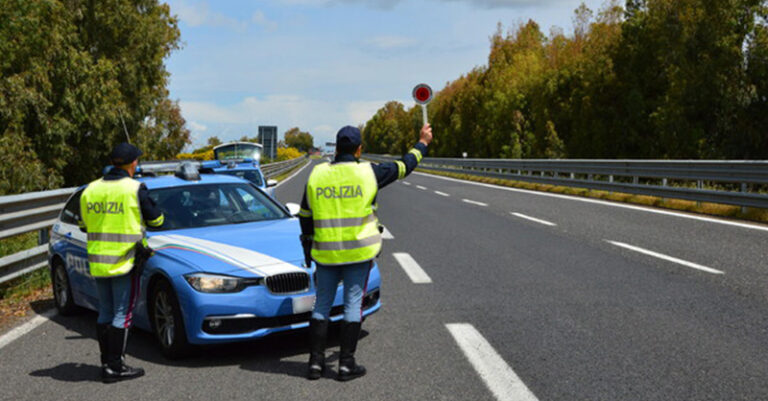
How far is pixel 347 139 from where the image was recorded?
457 cm

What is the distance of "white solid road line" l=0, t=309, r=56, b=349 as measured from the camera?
5818 millimetres

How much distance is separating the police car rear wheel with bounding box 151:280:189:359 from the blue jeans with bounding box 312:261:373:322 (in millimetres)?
1032

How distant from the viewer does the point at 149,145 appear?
37250mm

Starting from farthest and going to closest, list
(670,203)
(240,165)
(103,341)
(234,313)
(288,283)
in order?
(240,165) < (670,203) < (288,283) < (234,313) < (103,341)

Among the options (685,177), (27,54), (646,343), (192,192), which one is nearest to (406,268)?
(192,192)

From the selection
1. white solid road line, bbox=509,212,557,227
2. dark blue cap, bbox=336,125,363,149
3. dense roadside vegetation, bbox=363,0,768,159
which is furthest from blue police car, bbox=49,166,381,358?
dense roadside vegetation, bbox=363,0,768,159

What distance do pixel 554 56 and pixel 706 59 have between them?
23395mm

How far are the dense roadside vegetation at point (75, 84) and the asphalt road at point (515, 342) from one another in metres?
12.6

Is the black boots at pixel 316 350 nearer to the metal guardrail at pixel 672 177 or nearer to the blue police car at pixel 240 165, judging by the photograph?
the blue police car at pixel 240 165

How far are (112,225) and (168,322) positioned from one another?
2.88ft

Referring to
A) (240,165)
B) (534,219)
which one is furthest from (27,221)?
(534,219)

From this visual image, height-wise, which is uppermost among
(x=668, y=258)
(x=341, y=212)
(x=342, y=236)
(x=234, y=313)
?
(x=341, y=212)

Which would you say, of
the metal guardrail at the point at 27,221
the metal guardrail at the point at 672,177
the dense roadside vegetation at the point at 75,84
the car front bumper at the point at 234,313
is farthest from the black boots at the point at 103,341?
the dense roadside vegetation at the point at 75,84

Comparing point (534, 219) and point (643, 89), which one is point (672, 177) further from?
point (643, 89)
